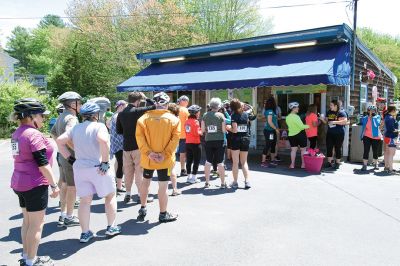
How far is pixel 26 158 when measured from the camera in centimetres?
343

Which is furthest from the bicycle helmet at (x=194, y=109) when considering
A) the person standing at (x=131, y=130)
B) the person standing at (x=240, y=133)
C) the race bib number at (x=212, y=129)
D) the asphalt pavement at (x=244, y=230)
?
the person standing at (x=131, y=130)

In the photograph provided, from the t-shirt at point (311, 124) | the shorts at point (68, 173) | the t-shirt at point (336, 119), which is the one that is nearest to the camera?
the shorts at point (68, 173)

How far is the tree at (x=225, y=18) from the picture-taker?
29.4m

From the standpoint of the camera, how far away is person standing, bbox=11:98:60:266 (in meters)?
3.41

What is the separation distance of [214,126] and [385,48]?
39.0 meters

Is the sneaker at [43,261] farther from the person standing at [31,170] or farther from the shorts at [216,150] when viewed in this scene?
the shorts at [216,150]

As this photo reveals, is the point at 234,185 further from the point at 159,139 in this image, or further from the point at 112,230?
the point at 112,230

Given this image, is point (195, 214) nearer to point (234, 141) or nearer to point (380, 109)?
point (234, 141)

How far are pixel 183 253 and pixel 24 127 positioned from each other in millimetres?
2117

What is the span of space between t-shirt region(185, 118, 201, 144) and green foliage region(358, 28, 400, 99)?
122ft

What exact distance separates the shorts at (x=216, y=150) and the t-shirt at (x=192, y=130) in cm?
67

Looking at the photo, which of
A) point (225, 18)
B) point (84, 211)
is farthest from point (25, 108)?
point (225, 18)

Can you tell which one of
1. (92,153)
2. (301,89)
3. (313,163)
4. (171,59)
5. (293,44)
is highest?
(171,59)

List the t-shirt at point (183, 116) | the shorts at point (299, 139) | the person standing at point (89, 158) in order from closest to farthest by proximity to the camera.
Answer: the person standing at point (89, 158) → the t-shirt at point (183, 116) → the shorts at point (299, 139)
